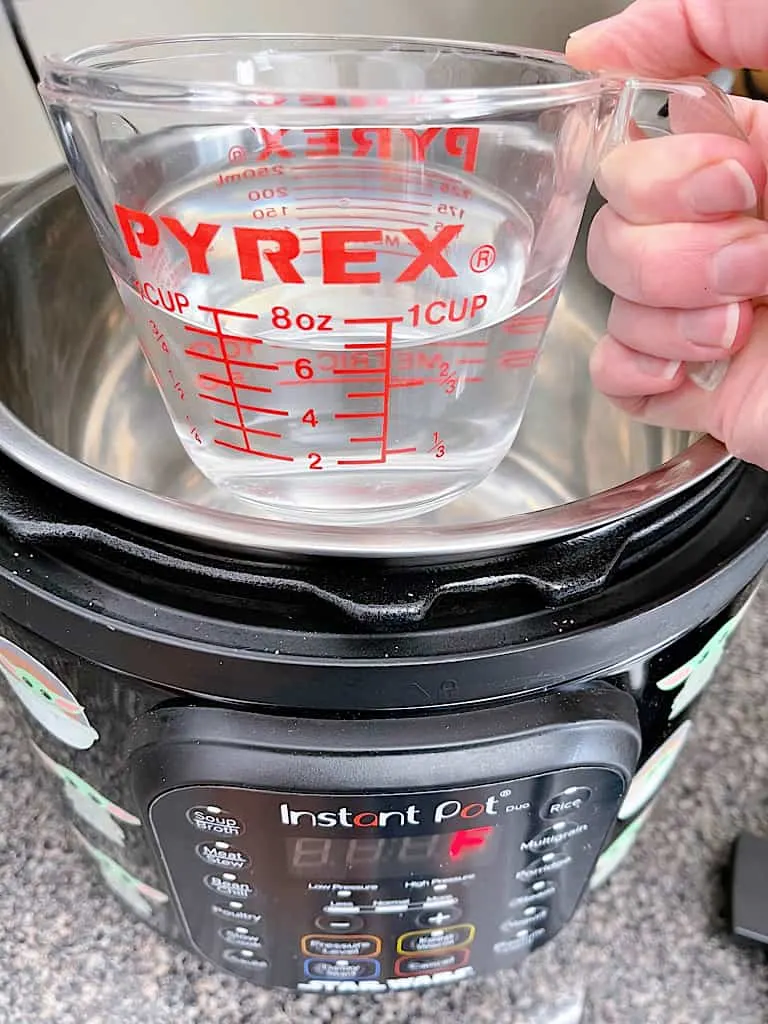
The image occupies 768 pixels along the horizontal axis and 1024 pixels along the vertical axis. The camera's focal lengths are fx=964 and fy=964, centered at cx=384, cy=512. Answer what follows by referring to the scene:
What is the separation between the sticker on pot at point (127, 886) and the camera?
1.84 ft

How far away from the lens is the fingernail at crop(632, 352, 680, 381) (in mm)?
489

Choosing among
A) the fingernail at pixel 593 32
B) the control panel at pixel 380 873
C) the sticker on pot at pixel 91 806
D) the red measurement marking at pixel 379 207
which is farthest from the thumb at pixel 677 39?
the sticker on pot at pixel 91 806

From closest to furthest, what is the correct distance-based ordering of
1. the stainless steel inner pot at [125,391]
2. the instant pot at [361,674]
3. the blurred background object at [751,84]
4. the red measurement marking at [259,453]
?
the instant pot at [361,674] → the red measurement marking at [259,453] → the stainless steel inner pot at [125,391] → the blurred background object at [751,84]

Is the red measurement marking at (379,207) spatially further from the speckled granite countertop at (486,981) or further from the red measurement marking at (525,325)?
the speckled granite countertop at (486,981)

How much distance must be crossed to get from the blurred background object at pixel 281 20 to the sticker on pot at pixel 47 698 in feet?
1.76

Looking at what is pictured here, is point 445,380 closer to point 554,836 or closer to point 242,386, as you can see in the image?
point 242,386

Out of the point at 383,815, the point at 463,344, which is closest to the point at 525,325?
the point at 463,344

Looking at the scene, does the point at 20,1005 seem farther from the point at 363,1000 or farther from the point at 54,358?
the point at 54,358

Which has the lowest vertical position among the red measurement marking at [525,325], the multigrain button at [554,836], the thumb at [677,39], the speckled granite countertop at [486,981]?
the speckled granite countertop at [486,981]

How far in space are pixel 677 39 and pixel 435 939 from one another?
0.48 meters

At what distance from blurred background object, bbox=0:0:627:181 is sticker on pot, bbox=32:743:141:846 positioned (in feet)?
1.83

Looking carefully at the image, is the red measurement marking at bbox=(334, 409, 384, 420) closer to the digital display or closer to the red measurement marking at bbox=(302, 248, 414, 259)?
the red measurement marking at bbox=(302, 248, 414, 259)

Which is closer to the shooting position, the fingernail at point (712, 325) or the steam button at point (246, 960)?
the fingernail at point (712, 325)

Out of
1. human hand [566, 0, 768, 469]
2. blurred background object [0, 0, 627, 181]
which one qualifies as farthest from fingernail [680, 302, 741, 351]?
blurred background object [0, 0, 627, 181]
